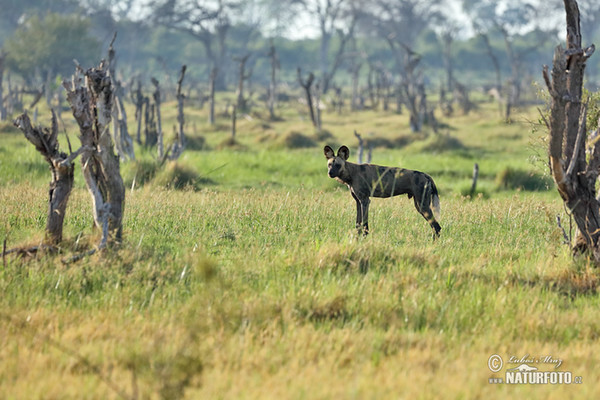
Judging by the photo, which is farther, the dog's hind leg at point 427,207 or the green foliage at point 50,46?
the green foliage at point 50,46

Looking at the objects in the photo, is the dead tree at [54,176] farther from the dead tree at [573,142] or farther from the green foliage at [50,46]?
the green foliage at [50,46]

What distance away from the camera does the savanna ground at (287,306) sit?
378 centimetres

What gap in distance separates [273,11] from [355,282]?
6824 cm

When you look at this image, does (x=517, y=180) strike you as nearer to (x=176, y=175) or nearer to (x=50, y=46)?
(x=176, y=175)

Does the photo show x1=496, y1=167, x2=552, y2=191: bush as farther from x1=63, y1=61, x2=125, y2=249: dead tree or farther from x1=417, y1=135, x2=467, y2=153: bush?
x1=63, y1=61, x2=125, y2=249: dead tree

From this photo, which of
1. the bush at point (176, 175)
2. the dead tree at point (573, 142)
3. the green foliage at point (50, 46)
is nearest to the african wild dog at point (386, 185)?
the dead tree at point (573, 142)

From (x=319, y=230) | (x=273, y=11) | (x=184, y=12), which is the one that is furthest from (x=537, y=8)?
(x=319, y=230)

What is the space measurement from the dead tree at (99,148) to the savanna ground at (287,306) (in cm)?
32

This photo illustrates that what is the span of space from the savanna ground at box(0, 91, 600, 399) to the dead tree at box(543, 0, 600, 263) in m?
0.40

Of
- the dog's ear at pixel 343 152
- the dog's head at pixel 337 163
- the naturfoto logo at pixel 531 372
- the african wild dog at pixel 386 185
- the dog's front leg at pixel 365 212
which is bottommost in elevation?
the naturfoto logo at pixel 531 372

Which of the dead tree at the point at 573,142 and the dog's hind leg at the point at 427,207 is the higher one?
the dead tree at the point at 573,142

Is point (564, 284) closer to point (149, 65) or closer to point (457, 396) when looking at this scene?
point (457, 396)

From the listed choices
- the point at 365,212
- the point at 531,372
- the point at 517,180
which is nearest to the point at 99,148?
the point at 365,212

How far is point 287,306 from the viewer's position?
4715 millimetres
